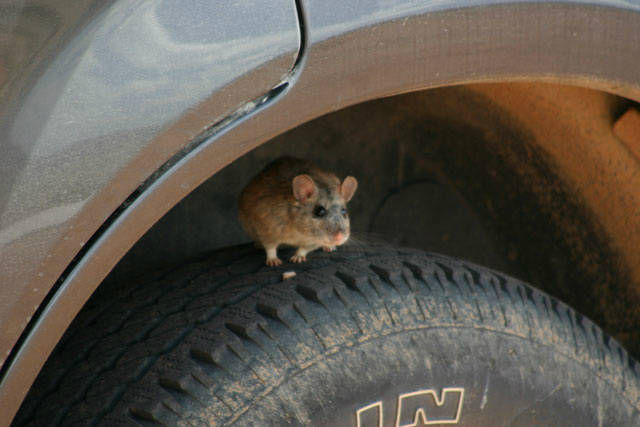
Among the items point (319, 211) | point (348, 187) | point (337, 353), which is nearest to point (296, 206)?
point (319, 211)

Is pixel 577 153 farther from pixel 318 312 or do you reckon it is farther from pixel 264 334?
pixel 264 334

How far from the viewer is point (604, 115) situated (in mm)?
2223

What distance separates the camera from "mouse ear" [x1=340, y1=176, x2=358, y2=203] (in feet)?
9.12

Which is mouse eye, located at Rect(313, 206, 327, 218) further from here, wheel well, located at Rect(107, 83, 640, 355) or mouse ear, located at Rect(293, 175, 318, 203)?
wheel well, located at Rect(107, 83, 640, 355)

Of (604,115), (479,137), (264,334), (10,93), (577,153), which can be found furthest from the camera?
(479,137)

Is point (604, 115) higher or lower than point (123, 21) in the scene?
higher

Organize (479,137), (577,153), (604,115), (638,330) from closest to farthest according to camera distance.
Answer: (604,115) → (577,153) → (638,330) → (479,137)

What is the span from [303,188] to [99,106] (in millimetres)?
1584

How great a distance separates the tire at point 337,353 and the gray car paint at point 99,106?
1.54 feet

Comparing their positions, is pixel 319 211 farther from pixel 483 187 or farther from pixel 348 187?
pixel 483 187

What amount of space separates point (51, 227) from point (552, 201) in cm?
196

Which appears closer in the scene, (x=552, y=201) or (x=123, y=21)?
(x=123, y=21)

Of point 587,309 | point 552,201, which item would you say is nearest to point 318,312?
point 552,201

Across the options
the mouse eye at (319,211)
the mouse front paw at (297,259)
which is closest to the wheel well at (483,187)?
the mouse eye at (319,211)
